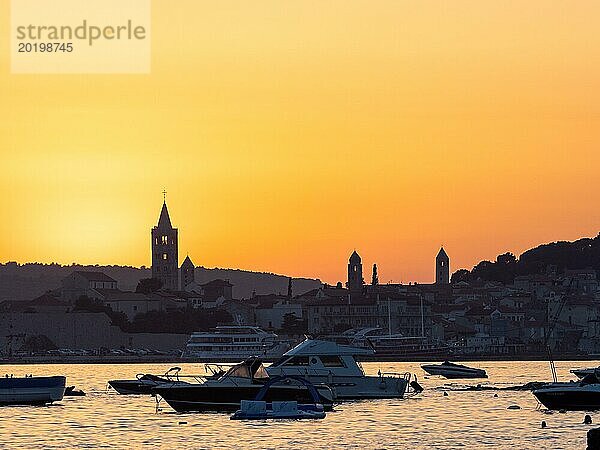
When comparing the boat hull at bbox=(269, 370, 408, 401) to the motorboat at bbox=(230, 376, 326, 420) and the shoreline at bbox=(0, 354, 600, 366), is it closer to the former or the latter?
the motorboat at bbox=(230, 376, 326, 420)

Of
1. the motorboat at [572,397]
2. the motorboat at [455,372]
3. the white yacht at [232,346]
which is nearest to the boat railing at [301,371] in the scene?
the motorboat at [572,397]

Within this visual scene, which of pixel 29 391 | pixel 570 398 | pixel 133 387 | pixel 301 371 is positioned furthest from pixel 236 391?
pixel 133 387

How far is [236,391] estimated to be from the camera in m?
53.7

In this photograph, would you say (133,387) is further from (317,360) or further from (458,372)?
(458,372)

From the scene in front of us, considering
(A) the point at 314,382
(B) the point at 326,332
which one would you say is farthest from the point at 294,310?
(A) the point at 314,382

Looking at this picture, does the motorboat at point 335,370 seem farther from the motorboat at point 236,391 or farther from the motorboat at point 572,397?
the motorboat at point 572,397

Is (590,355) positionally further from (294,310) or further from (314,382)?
(314,382)

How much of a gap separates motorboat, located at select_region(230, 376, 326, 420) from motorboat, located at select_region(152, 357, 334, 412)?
30cm

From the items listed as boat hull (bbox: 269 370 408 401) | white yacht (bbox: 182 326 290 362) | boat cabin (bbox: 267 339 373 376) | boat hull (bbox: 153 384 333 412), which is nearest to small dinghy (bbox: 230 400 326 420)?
boat hull (bbox: 153 384 333 412)

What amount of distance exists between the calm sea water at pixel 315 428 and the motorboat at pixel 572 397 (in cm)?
41

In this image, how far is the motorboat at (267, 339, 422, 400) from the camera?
59.9 metres

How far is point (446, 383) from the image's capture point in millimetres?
89500

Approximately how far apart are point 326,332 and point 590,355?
105 feet

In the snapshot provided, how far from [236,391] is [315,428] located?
4.95m
